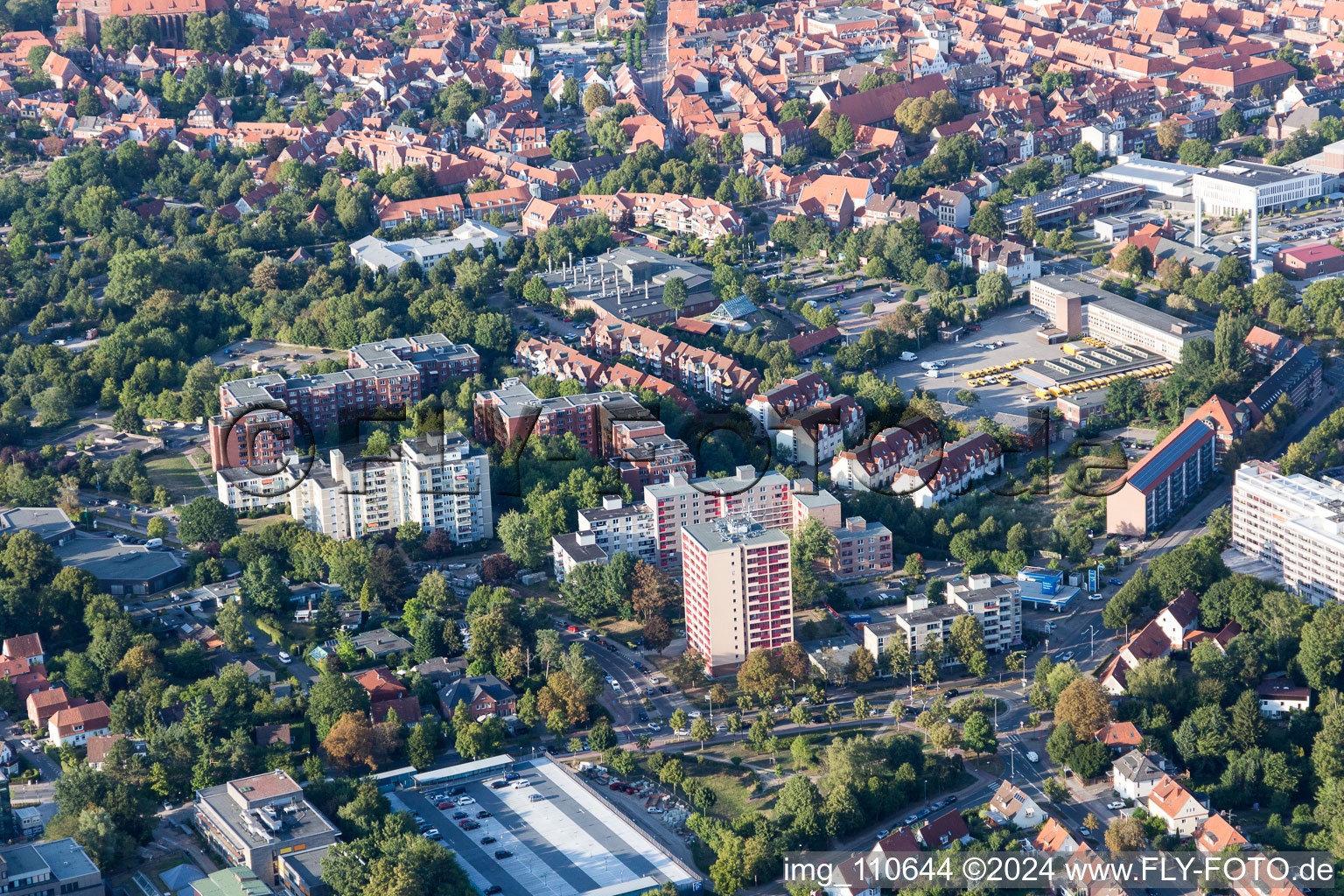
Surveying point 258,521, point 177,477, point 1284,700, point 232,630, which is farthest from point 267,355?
point 1284,700

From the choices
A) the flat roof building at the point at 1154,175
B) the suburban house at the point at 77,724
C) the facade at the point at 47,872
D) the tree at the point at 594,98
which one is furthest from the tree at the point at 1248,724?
the tree at the point at 594,98

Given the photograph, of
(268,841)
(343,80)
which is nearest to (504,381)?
(268,841)

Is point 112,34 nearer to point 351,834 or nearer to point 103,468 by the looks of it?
point 103,468

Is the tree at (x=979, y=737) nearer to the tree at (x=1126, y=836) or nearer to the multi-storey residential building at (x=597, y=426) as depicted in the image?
the tree at (x=1126, y=836)

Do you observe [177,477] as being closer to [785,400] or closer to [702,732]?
[785,400]

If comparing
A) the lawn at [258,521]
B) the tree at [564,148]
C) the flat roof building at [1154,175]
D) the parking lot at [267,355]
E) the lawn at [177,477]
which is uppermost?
the tree at [564,148]

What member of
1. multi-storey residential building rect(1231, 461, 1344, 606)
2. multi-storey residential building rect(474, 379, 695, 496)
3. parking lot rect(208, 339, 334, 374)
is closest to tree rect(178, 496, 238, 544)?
multi-storey residential building rect(474, 379, 695, 496)

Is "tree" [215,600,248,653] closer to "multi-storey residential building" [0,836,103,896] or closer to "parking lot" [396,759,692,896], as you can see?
"parking lot" [396,759,692,896]
